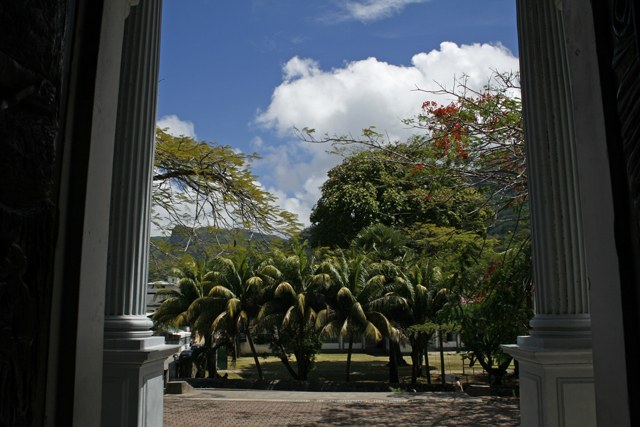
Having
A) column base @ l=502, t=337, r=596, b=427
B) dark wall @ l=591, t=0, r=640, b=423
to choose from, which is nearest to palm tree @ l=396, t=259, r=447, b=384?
column base @ l=502, t=337, r=596, b=427

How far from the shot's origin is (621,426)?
2127 millimetres

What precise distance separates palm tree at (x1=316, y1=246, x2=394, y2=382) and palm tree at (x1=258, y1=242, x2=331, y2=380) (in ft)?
1.87

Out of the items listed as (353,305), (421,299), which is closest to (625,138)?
(353,305)

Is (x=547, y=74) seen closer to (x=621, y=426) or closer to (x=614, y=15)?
(x=614, y=15)

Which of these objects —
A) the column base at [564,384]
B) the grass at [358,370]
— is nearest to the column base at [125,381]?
the column base at [564,384]

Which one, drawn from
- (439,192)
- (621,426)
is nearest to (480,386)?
(439,192)

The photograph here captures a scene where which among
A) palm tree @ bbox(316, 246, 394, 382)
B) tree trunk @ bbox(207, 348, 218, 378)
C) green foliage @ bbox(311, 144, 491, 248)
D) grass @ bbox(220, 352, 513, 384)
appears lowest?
grass @ bbox(220, 352, 513, 384)

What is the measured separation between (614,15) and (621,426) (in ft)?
6.05

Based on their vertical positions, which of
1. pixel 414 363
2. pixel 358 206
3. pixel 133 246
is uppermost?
pixel 358 206

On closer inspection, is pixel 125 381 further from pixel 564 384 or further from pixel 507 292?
pixel 507 292

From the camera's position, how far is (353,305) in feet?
61.8

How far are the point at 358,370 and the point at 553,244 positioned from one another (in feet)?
71.2

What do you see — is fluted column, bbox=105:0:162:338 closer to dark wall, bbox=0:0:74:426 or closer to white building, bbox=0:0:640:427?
white building, bbox=0:0:640:427

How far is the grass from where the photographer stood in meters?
21.5
